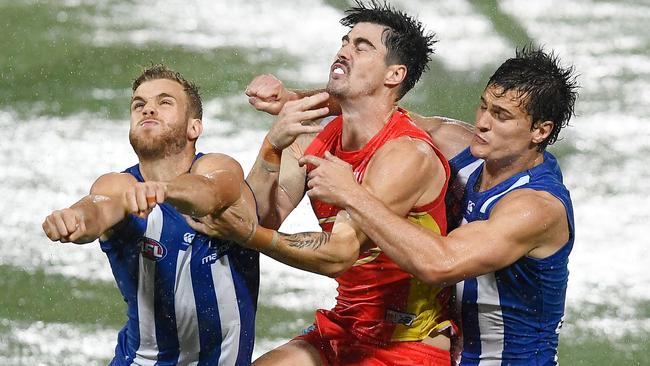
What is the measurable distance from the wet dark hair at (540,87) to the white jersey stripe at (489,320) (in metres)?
0.73

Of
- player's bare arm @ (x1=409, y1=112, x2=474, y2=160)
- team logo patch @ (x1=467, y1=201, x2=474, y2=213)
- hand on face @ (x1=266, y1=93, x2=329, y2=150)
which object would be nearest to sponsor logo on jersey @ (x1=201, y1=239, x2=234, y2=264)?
hand on face @ (x1=266, y1=93, x2=329, y2=150)

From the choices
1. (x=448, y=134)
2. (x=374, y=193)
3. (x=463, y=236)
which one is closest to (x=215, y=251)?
(x=374, y=193)

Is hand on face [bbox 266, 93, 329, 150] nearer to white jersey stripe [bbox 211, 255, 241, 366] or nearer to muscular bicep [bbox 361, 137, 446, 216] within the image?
muscular bicep [bbox 361, 137, 446, 216]

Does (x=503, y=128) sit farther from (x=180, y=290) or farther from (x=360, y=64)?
(x=180, y=290)

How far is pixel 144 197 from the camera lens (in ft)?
14.8

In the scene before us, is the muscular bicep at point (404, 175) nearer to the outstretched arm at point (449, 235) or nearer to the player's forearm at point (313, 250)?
the outstretched arm at point (449, 235)

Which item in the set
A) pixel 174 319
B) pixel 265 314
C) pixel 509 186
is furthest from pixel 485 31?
pixel 174 319

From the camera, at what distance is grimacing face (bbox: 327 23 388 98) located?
5.92 meters

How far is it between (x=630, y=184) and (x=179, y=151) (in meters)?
5.18

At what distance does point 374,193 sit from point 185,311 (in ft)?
3.41

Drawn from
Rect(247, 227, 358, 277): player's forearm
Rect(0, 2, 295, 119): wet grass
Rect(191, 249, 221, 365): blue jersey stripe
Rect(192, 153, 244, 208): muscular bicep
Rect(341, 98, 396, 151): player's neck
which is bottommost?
Rect(191, 249, 221, 365): blue jersey stripe

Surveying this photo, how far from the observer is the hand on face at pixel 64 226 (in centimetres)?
458

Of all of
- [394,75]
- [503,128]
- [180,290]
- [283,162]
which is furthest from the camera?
[283,162]

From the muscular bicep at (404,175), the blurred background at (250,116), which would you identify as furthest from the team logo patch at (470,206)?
the blurred background at (250,116)
